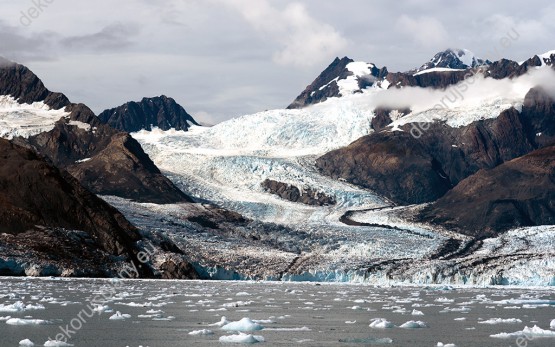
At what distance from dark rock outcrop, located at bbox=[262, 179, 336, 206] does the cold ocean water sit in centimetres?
12802

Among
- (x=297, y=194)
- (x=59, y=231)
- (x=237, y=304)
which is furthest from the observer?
(x=297, y=194)

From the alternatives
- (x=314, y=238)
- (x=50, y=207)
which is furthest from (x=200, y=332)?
(x=314, y=238)

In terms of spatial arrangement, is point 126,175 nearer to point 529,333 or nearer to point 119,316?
point 119,316

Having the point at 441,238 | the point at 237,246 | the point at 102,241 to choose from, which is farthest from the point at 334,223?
the point at 102,241

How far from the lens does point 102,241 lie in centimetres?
10200

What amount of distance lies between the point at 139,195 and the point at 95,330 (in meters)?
137

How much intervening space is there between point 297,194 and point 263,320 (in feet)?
508

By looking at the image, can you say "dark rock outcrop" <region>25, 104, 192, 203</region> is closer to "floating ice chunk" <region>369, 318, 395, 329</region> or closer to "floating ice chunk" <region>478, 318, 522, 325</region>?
"floating ice chunk" <region>478, 318, 522, 325</region>

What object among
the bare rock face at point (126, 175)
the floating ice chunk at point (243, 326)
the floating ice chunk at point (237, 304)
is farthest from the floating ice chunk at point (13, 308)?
the bare rock face at point (126, 175)

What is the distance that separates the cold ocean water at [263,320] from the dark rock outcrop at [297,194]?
128016mm

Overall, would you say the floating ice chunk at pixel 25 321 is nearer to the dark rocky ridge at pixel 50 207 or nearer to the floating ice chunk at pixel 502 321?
the floating ice chunk at pixel 502 321

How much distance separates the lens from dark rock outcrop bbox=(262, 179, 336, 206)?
619 feet

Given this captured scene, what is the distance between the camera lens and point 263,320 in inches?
1620

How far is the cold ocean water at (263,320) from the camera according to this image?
33.3 metres
